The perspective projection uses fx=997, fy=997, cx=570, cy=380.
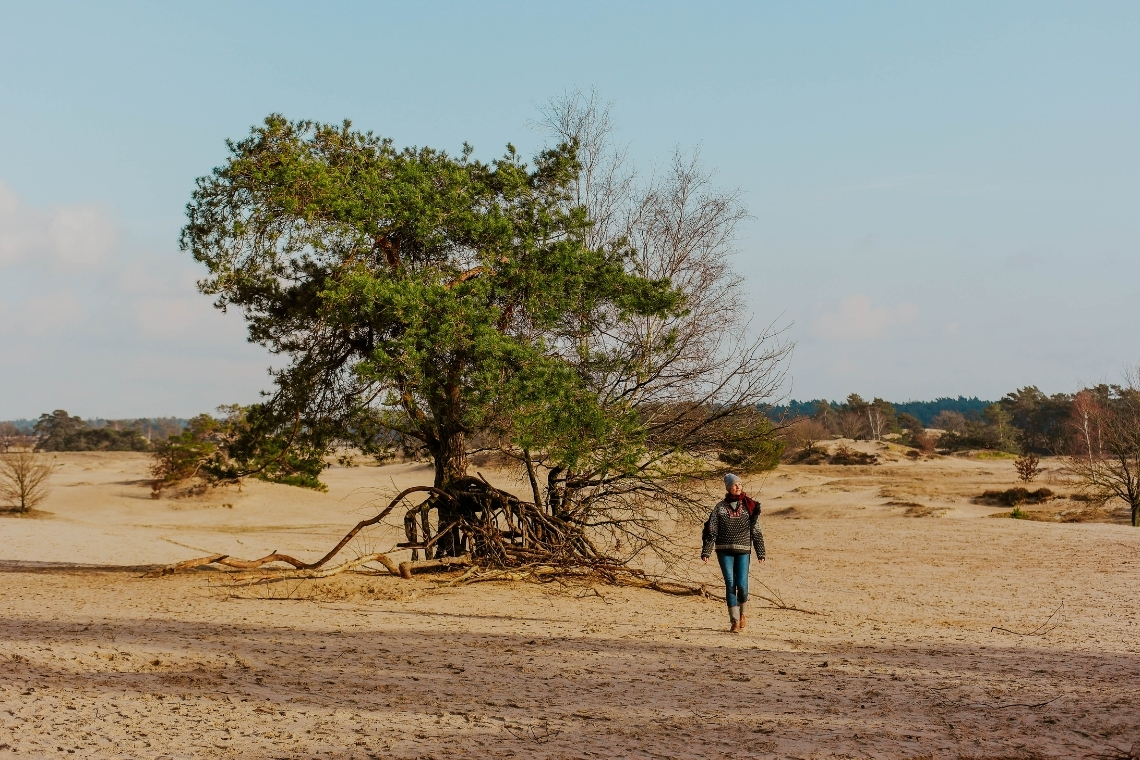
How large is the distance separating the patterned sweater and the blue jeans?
10cm

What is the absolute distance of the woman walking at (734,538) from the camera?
1125 cm

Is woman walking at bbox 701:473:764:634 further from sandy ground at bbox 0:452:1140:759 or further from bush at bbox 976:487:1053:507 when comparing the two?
bush at bbox 976:487:1053:507

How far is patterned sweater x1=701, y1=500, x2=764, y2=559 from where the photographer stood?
11.2 m

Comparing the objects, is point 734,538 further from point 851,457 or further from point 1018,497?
point 851,457

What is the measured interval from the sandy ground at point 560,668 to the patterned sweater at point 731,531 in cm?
97

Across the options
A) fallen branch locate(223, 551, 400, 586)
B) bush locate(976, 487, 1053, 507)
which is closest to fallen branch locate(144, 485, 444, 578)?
fallen branch locate(223, 551, 400, 586)

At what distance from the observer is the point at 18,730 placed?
6.59 m

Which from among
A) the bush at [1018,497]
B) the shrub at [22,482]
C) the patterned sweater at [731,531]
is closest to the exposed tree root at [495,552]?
the patterned sweater at [731,531]

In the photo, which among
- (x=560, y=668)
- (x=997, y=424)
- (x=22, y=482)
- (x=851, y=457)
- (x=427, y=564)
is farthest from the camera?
(x=997, y=424)

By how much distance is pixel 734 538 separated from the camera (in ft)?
36.8

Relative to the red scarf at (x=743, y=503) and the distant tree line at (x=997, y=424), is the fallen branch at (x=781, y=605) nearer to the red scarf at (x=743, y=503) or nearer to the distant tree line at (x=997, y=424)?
the red scarf at (x=743, y=503)

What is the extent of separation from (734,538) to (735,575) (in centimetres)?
49

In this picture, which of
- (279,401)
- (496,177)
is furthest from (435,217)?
(279,401)

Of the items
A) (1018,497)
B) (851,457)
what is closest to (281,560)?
(1018,497)
